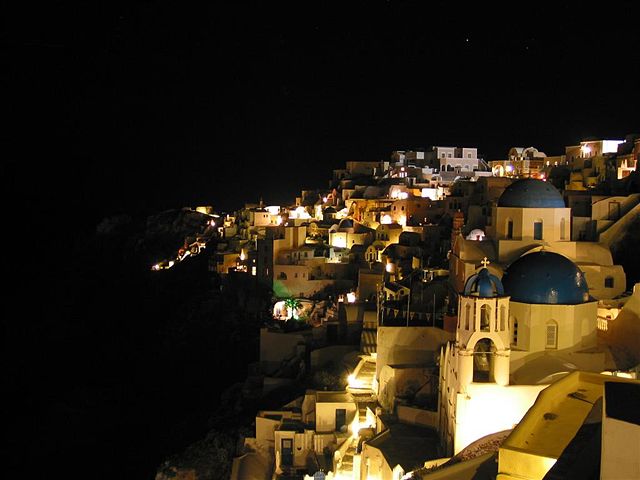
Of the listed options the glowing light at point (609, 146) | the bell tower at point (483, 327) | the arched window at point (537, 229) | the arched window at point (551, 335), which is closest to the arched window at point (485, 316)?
the bell tower at point (483, 327)

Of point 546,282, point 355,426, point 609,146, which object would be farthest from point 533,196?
point 609,146

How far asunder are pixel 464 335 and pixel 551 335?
3293mm

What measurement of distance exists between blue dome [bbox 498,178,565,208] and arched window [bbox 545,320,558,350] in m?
6.00

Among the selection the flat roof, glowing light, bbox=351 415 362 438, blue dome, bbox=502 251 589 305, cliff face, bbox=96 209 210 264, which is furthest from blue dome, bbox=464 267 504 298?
cliff face, bbox=96 209 210 264

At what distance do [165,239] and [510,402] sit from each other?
4480cm

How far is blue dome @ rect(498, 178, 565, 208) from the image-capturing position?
22.7 m

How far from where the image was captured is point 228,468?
75.7ft

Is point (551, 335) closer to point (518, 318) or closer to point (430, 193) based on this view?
point (518, 318)

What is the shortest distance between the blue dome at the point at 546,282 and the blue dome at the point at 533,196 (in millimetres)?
4506

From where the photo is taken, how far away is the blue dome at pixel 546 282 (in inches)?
698

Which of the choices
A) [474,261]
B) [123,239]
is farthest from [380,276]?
[123,239]

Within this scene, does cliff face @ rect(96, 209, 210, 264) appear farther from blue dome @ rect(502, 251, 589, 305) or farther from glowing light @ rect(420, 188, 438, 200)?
blue dome @ rect(502, 251, 589, 305)

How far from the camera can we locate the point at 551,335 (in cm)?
1772

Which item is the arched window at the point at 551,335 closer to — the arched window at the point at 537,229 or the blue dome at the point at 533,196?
the arched window at the point at 537,229
